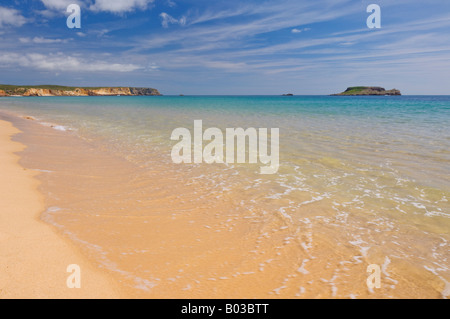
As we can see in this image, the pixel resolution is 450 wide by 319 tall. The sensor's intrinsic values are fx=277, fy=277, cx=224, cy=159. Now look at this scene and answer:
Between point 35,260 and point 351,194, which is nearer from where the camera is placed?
point 35,260

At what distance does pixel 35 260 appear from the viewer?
11.4 feet

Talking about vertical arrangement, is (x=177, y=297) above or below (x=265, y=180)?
below

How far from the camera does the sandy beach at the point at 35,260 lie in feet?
9.76

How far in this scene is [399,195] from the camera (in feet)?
20.7

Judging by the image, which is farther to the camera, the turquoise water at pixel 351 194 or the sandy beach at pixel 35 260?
the turquoise water at pixel 351 194

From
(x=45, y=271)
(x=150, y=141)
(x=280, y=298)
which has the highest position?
(x=150, y=141)

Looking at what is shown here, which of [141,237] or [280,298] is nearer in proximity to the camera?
[280,298]

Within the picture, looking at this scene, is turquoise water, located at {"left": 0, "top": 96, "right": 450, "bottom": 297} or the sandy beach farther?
turquoise water, located at {"left": 0, "top": 96, "right": 450, "bottom": 297}

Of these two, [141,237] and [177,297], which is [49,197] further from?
[177,297]

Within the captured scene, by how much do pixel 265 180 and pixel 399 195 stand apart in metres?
3.15

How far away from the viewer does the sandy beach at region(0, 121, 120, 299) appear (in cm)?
297

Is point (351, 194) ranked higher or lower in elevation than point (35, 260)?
higher
